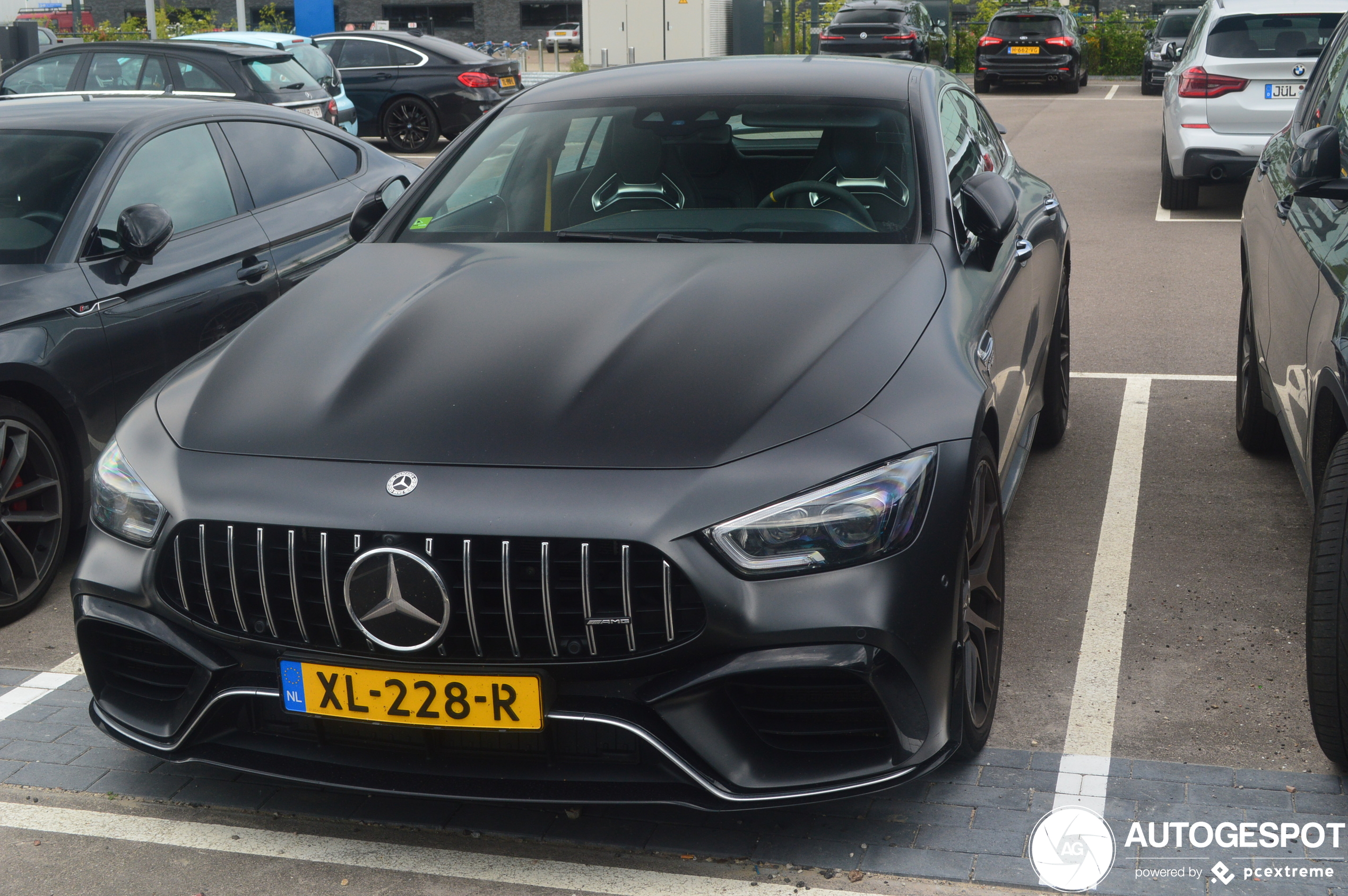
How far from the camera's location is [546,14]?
59344mm

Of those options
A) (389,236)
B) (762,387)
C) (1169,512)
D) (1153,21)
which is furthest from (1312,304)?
(1153,21)

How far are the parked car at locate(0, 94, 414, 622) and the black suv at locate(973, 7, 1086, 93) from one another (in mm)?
22920

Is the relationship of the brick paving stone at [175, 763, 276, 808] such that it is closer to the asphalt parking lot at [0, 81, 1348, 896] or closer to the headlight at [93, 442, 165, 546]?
the asphalt parking lot at [0, 81, 1348, 896]

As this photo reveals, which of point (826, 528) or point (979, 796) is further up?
point (826, 528)

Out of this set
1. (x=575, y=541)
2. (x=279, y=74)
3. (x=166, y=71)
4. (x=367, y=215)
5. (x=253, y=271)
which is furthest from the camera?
(x=279, y=74)

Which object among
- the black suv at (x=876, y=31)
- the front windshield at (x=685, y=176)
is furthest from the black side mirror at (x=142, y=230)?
the black suv at (x=876, y=31)

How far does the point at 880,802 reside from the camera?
3.11 metres

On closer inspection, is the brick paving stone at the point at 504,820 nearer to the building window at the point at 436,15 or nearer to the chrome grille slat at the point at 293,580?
the chrome grille slat at the point at 293,580

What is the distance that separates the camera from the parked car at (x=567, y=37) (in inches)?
2127

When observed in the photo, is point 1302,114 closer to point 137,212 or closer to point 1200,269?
point 137,212

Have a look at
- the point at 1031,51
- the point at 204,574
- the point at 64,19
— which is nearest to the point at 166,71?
the point at 204,574

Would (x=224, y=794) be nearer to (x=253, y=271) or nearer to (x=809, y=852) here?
(x=809, y=852)

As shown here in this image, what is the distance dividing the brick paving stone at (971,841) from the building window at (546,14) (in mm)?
59622

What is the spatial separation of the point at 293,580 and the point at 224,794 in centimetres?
83
